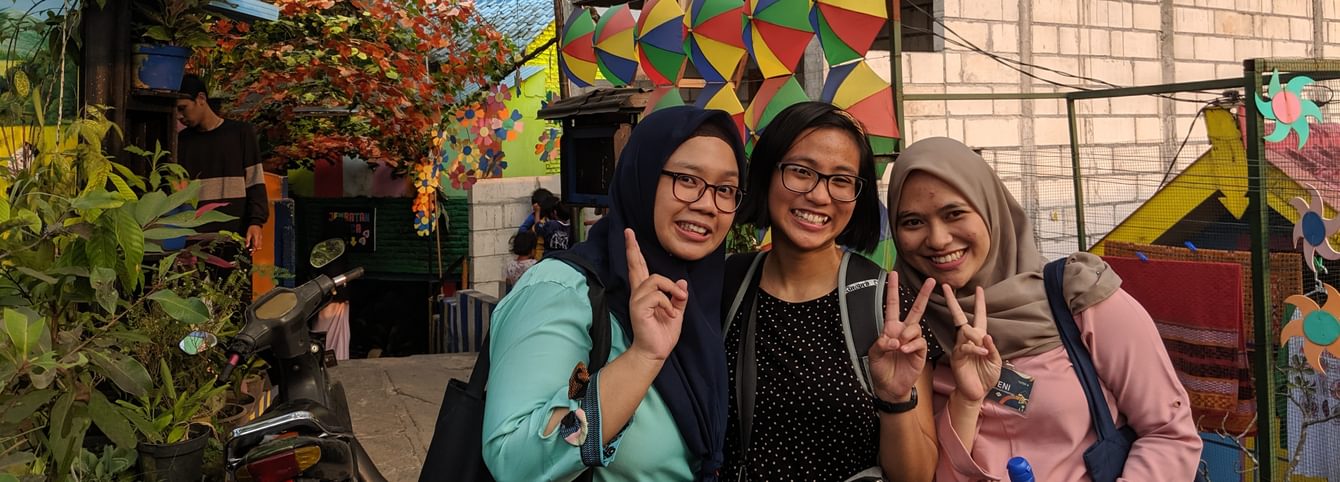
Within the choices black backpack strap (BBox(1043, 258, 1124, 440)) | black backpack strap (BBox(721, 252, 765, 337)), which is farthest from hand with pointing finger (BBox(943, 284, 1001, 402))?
black backpack strap (BBox(721, 252, 765, 337))

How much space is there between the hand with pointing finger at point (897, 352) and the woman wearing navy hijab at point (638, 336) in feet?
0.95

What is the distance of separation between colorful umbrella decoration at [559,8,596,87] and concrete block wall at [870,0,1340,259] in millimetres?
2064

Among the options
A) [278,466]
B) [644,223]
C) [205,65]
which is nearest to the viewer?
[644,223]

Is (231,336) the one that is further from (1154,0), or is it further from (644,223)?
(1154,0)

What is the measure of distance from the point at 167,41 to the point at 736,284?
10.6ft

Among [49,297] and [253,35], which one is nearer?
[49,297]

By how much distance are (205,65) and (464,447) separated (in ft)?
15.5

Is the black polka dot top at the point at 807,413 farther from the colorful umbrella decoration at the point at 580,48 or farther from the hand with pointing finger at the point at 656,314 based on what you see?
the colorful umbrella decoration at the point at 580,48

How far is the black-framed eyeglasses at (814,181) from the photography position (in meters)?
2.15

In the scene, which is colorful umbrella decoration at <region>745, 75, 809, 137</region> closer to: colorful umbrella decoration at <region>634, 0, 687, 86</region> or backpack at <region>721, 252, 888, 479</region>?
colorful umbrella decoration at <region>634, 0, 687, 86</region>

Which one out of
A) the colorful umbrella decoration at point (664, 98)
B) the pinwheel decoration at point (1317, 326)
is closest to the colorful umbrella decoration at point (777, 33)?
the colorful umbrella decoration at point (664, 98)

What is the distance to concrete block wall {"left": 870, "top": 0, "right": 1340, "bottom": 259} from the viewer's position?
23.6 feet

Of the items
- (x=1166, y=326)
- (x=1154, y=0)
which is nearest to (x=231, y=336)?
(x=1166, y=326)

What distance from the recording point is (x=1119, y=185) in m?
8.15
